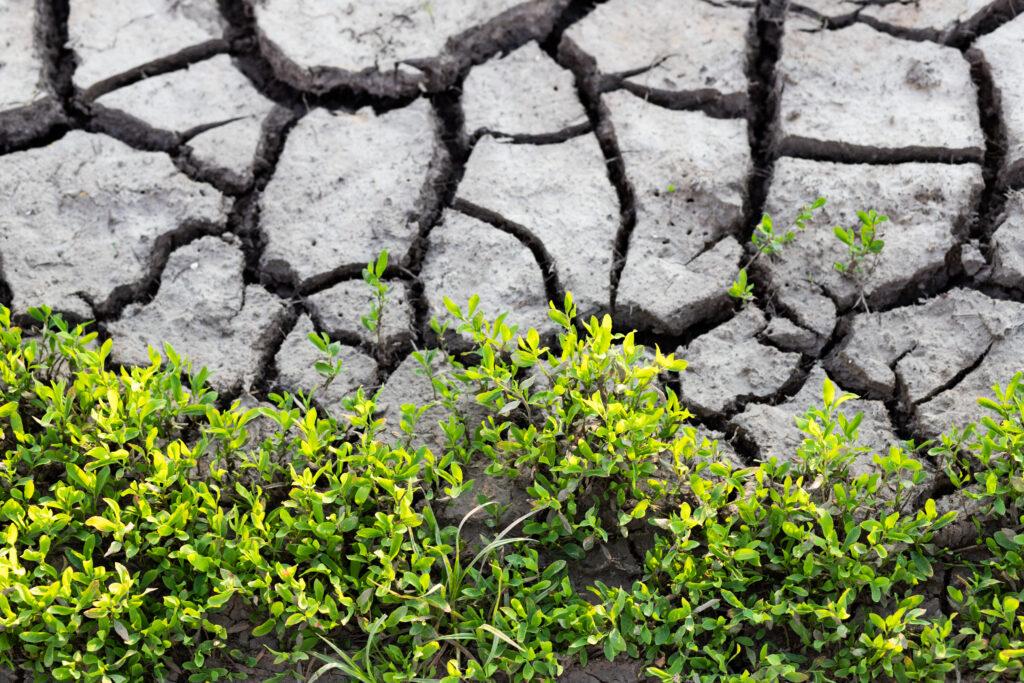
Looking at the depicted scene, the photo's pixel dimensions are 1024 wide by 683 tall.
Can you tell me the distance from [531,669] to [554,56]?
194 centimetres

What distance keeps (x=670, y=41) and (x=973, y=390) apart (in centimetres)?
141

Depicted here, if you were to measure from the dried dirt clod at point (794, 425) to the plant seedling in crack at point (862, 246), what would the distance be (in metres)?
0.29

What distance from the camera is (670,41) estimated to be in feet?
10.7

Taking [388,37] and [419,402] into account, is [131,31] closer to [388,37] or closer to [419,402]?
[388,37]

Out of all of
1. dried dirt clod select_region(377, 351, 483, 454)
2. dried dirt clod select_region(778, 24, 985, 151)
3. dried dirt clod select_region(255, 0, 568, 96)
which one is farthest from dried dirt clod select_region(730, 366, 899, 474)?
dried dirt clod select_region(255, 0, 568, 96)

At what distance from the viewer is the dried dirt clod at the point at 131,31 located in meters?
→ 3.26

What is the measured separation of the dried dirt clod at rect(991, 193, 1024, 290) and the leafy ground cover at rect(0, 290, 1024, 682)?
1.21 feet

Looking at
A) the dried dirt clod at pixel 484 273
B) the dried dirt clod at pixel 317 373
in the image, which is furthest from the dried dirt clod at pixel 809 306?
the dried dirt clod at pixel 317 373

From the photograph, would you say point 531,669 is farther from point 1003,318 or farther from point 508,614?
point 1003,318

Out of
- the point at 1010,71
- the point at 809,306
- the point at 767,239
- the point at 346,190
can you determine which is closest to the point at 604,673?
the point at 809,306

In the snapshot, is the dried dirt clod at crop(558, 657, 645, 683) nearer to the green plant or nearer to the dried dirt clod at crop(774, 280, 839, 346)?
the green plant

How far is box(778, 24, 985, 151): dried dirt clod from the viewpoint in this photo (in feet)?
9.91

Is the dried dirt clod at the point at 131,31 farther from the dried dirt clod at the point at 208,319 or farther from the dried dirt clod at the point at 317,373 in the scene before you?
the dried dirt clod at the point at 317,373

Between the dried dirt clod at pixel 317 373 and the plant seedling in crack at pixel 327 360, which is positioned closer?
the plant seedling in crack at pixel 327 360
